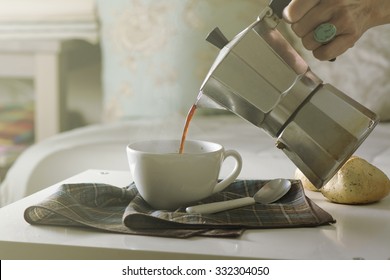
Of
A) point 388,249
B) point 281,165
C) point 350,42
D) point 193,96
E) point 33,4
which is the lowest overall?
point 388,249

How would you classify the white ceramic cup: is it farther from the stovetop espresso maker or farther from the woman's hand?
the woman's hand

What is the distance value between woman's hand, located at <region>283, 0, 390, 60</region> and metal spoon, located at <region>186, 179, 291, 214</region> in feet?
0.55

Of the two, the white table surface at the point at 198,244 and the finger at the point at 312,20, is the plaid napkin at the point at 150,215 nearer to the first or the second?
the white table surface at the point at 198,244

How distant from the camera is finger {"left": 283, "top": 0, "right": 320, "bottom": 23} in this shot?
2.32 ft

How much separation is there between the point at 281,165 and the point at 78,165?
444 mm

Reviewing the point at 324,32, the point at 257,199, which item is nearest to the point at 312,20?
the point at 324,32

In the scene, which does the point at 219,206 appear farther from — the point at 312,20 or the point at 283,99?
the point at 312,20

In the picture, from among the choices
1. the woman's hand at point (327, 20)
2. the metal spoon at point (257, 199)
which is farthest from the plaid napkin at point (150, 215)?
the woman's hand at point (327, 20)

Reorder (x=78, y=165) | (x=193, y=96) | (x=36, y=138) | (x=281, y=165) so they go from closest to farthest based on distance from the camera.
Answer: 1. (x=281, y=165)
2. (x=78, y=165)
3. (x=193, y=96)
4. (x=36, y=138)

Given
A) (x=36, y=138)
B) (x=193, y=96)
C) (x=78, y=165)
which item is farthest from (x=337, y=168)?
(x=36, y=138)

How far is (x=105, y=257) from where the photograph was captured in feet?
1.96

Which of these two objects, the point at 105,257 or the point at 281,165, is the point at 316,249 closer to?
the point at 105,257

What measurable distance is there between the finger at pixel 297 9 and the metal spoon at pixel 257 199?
209 mm

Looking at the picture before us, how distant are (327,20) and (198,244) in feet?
1.07
